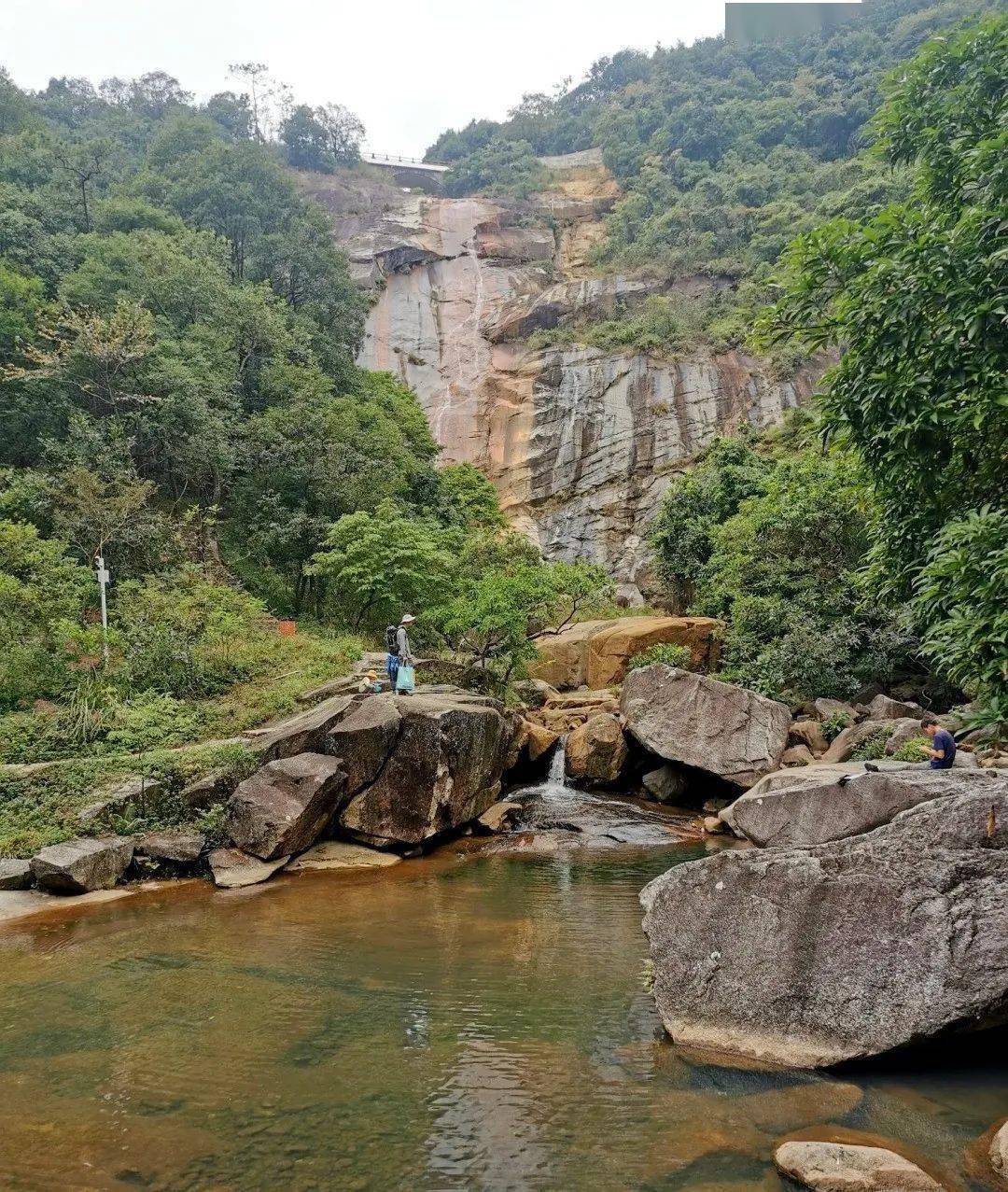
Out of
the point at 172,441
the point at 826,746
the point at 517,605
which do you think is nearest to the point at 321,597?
the point at 172,441

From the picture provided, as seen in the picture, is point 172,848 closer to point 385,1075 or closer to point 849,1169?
point 385,1075

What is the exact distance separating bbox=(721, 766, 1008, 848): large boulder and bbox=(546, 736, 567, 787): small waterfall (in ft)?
23.6

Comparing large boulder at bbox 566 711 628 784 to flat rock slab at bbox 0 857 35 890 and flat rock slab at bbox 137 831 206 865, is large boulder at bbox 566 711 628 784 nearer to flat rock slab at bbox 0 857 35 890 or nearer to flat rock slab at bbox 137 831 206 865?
flat rock slab at bbox 137 831 206 865

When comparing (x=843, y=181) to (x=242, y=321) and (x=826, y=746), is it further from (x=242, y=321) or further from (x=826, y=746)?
(x=826, y=746)

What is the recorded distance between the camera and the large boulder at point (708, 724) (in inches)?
640

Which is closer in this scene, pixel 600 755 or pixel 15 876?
pixel 15 876

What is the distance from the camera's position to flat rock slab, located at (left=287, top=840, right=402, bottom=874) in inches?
511

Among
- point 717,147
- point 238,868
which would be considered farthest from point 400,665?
point 717,147

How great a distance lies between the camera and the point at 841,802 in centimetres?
918

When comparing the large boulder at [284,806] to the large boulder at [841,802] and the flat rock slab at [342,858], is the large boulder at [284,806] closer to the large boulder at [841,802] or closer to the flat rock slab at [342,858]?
the flat rock slab at [342,858]

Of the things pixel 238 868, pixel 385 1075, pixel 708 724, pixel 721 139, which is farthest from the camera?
pixel 721 139

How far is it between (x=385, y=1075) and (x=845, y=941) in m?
3.68

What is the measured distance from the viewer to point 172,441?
1006 inches

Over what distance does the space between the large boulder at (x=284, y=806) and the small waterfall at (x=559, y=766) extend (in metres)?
6.27
